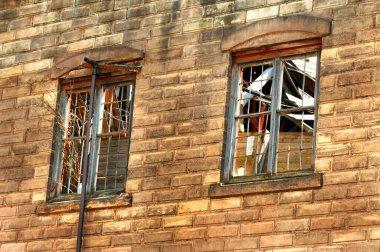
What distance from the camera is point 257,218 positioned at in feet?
51.9

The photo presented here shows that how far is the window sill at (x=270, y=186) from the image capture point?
15.5 metres

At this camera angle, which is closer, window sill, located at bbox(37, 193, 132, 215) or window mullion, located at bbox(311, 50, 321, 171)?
window mullion, located at bbox(311, 50, 321, 171)

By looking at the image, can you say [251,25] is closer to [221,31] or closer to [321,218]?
[221,31]

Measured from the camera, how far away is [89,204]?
17438 mm

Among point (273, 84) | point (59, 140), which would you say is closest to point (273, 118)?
point (273, 84)

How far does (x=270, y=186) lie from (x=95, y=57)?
12.6 feet

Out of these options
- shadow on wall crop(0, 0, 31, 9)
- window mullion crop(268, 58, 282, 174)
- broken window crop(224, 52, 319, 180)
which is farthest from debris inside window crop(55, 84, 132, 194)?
window mullion crop(268, 58, 282, 174)

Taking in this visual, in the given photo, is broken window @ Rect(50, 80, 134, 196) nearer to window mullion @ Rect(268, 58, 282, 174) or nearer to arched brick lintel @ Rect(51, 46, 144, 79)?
arched brick lintel @ Rect(51, 46, 144, 79)

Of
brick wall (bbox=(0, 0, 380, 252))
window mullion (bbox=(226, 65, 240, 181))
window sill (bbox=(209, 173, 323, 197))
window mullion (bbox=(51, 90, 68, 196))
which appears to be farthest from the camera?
window mullion (bbox=(51, 90, 68, 196))

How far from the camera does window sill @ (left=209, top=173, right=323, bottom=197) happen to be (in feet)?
50.8

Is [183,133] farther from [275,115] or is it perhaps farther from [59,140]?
[59,140]

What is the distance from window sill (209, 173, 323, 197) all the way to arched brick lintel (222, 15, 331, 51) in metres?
1.92

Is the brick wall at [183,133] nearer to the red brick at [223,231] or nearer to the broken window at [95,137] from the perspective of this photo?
the red brick at [223,231]

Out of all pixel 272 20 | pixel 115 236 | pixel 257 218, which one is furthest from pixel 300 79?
pixel 115 236
